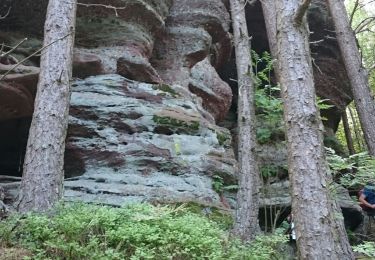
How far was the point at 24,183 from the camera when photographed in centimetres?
580

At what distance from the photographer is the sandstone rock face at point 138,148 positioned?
8031 mm

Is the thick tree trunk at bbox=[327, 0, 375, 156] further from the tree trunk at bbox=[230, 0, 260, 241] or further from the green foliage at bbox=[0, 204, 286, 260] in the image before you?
the green foliage at bbox=[0, 204, 286, 260]

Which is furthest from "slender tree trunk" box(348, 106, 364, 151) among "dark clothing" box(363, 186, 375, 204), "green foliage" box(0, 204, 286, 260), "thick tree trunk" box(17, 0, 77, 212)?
"green foliage" box(0, 204, 286, 260)

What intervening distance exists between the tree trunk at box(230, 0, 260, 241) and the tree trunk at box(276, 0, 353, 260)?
261 cm

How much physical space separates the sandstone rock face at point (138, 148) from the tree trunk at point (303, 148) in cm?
343

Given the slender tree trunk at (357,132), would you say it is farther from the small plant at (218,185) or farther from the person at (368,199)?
the small plant at (218,185)

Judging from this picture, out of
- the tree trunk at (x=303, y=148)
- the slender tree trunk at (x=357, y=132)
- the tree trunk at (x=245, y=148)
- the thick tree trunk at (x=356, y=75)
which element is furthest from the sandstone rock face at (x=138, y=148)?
the slender tree trunk at (x=357, y=132)

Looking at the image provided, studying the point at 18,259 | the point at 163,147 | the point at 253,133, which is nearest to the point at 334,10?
the point at 253,133

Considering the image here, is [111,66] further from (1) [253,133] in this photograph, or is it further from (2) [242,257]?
(2) [242,257]

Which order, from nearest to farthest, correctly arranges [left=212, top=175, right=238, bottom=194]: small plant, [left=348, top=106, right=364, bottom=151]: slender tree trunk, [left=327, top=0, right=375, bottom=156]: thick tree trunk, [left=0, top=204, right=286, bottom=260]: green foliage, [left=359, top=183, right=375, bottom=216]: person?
[left=0, top=204, right=286, bottom=260]: green foliage
[left=212, top=175, right=238, bottom=194]: small plant
[left=359, top=183, right=375, bottom=216]: person
[left=327, top=0, right=375, bottom=156]: thick tree trunk
[left=348, top=106, right=364, bottom=151]: slender tree trunk

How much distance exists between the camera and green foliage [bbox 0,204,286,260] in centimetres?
443

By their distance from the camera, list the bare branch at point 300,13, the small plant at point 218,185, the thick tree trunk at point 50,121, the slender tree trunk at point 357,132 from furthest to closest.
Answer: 1. the slender tree trunk at point 357,132
2. the small plant at point 218,185
3. the thick tree trunk at point 50,121
4. the bare branch at point 300,13

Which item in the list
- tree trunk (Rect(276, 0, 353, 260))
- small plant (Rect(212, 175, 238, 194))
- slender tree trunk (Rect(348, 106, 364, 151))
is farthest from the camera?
slender tree trunk (Rect(348, 106, 364, 151))

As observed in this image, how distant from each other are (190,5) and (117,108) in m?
6.29
